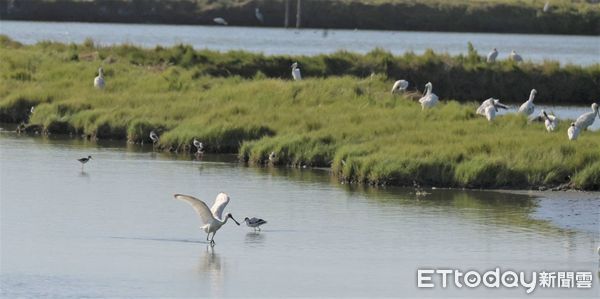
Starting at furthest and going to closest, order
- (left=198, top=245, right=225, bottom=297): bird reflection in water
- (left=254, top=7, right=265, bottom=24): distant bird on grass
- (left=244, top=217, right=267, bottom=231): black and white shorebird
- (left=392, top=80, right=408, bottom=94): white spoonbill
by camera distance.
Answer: (left=254, top=7, right=265, bottom=24): distant bird on grass → (left=392, top=80, right=408, bottom=94): white spoonbill → (left=244, top=217, right=267, bottom=231): black and white shorebird → (left=198, top=245, right=225, bottom=297): bird reflection in water

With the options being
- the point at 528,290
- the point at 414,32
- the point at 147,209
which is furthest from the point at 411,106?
the point at 414,32

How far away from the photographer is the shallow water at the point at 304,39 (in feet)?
180

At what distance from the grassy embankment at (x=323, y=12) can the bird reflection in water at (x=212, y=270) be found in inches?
2489

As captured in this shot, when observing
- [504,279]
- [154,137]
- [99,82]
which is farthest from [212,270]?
[99,82]

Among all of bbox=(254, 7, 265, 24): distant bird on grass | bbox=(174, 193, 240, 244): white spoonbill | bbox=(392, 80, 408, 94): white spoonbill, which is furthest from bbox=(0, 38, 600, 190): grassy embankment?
bbox=(254, 7, 265, 24): distant bird on grass

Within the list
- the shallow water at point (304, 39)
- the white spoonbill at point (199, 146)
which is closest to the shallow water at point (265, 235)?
the white spoonbill at point (199, 146)

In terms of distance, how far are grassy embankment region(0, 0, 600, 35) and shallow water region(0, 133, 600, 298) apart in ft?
186

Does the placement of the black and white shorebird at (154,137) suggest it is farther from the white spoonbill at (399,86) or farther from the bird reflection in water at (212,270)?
the bird reflection in water at (212,270)

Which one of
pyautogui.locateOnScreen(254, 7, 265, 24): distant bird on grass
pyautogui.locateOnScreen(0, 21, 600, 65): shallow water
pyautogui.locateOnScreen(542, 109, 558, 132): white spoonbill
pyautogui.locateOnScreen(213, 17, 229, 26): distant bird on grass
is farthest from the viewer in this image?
pyautogui.locateOnScreen(254, 7, 265, 24): distant bird on grass

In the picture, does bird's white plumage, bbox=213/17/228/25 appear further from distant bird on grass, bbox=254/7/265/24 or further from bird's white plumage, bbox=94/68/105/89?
bird's white plumage, bbox=94/68/105/89

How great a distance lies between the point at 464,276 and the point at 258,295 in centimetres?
228

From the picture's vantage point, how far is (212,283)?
577 inches

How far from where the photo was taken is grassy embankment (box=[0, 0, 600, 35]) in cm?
7875

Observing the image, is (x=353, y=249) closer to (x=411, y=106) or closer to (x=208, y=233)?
(x=208, y=233)
